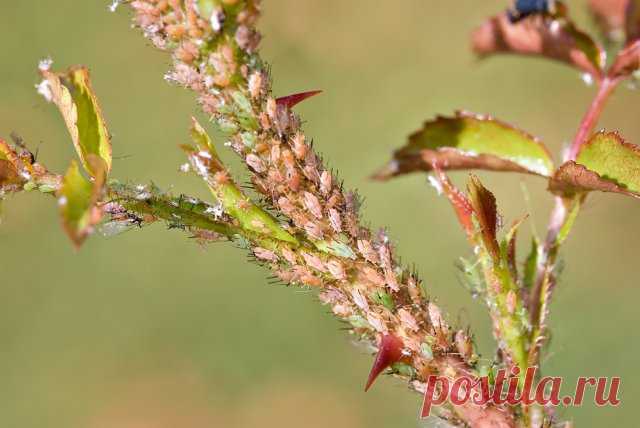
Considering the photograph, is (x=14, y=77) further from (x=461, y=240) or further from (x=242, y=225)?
(x=242, y=225)

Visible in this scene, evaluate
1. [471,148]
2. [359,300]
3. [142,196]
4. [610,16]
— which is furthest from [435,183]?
[610,16]

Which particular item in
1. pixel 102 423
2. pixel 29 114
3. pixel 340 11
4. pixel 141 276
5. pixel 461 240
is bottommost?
pixel 102 423

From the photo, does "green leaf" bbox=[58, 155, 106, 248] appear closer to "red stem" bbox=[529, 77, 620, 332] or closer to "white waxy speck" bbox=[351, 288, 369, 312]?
"white waxy speck" bbox=[351, 288, 369, 312]

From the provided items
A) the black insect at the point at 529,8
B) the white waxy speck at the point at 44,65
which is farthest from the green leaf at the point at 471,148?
the white waxy speck at the point at 44,65

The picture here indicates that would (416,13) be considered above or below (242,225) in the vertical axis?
above

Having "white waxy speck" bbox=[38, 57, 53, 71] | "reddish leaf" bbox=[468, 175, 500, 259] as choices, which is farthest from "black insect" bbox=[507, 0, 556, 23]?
"white waxy speck" bbox=[38, 57, 53, 71]

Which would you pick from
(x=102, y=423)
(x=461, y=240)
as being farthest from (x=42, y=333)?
(x=461, y=240)

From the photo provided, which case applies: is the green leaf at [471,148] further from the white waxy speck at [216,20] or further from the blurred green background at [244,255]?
the blurred green background at [244,255]
